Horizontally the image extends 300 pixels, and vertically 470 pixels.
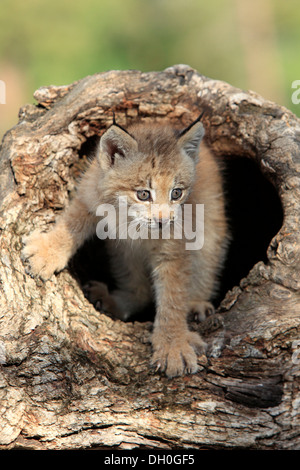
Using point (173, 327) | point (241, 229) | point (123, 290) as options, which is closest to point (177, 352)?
point (173, 327)

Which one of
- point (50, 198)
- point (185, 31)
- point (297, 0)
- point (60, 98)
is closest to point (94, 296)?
point (50, 198)

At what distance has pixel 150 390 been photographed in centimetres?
305

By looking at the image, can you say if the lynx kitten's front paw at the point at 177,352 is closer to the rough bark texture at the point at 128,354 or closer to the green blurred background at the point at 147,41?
the rough bark texture at the point at 128,354

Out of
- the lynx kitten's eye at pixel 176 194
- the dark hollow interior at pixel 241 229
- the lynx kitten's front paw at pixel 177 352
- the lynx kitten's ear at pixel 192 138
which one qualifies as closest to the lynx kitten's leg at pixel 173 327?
the lynx kitten's front paw at pixel 177 352

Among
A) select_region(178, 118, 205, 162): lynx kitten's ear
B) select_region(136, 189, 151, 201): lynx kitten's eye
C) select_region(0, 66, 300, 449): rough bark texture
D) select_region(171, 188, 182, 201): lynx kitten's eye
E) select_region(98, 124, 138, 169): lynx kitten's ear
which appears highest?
select_region(178, 118, 205, 162): lynx kitten's ear

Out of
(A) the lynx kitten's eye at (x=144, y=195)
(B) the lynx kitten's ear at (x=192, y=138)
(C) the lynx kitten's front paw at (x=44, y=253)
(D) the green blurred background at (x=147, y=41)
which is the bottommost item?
(C) the lynx kitten's front paw at (x=44, y=253)

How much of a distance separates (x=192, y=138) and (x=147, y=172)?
0.40 m

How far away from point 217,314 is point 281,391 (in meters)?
0.62

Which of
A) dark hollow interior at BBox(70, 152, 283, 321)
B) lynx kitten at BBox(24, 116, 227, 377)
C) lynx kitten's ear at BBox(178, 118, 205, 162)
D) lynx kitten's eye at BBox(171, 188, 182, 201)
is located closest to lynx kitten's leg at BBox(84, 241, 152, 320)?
lynx kitten at BBox(24, 116, 227, 377)

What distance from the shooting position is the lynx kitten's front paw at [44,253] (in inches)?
129

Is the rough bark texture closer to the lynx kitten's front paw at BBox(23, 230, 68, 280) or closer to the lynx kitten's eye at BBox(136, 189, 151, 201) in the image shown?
the lynx kitten's front paw at BBox(23, 230, 68, 280)

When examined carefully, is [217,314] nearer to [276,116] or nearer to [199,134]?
[199,134]

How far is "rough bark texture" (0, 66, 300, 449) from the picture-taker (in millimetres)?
2883

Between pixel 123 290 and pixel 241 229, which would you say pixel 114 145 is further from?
pixel 241 229
